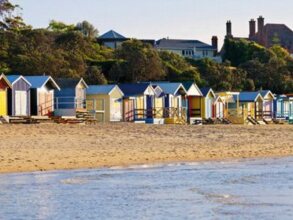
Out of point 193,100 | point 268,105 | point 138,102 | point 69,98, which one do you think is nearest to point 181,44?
point 268,105

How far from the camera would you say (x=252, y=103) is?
235ft

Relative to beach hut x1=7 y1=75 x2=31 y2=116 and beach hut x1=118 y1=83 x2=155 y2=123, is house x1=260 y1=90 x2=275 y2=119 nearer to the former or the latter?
beach hut x1=118 y1=83 x2=155 y2=123

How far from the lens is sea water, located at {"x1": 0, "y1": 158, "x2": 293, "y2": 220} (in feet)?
52.4

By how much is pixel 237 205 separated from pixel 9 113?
3165 cm

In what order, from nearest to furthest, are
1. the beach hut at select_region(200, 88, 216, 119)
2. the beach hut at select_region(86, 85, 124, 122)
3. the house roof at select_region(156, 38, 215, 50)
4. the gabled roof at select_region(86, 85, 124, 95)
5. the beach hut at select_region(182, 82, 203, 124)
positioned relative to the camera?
the beach hut at select_region(86, 85, 124, 122) → the gabled roof at select_region(86, 85, 124, 95) → the beach hut at select_region(182, 82, 203, 124) → the beach hut at select_region(200, 88, 216, 119) → the house roof at select_region(156, 38, 215, 50)

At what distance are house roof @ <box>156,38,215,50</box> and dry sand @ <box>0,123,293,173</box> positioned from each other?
92347mm

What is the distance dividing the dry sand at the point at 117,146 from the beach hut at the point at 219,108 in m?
20.1

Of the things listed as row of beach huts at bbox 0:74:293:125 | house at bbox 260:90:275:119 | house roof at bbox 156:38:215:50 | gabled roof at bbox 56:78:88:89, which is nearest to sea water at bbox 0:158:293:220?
row of beach huts at bbox 0:74:293:125

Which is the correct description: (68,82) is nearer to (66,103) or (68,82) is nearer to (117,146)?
(66,103)

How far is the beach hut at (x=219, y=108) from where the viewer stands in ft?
218

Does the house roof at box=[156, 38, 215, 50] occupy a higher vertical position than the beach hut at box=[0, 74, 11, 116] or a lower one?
higher

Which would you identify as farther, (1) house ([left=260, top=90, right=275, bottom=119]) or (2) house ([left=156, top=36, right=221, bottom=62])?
(2) house ([left=156, top=36, right=221, bottom=62])

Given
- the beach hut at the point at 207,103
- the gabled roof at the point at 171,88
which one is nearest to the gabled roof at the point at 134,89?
the gabled roof at the point at 171,88

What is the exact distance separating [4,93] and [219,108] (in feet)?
85.2
